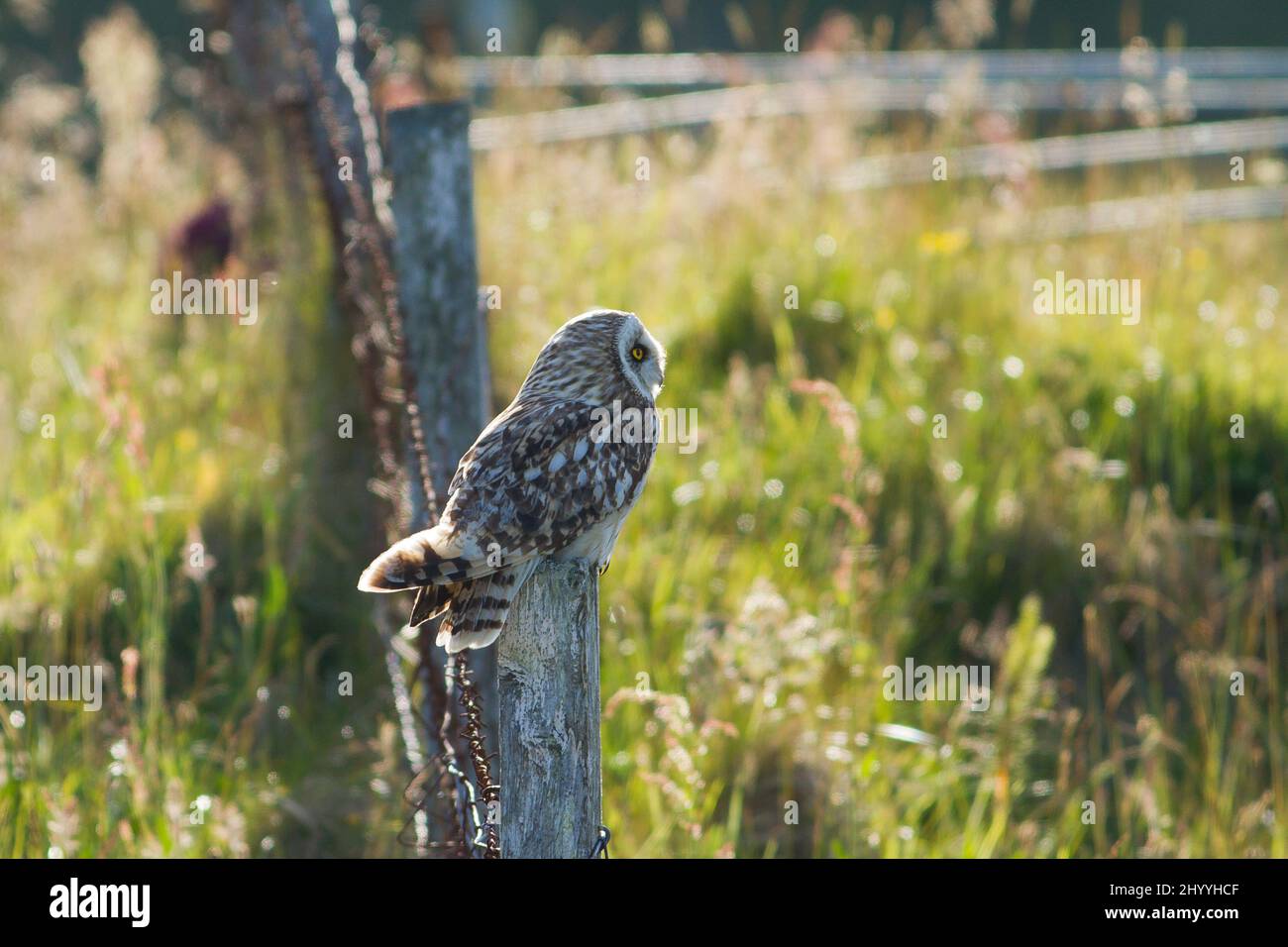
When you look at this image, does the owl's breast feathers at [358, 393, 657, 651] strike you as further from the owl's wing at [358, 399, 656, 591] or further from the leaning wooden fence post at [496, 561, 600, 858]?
the leaning wooden fence post at [496, 561, 600, 858]

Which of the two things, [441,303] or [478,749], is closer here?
[478,749]

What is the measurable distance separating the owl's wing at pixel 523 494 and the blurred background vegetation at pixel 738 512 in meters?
0.37

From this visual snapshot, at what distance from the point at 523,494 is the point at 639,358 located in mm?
499

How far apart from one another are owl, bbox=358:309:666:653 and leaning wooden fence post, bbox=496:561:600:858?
0.21m

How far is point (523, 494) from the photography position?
2502 millimetres

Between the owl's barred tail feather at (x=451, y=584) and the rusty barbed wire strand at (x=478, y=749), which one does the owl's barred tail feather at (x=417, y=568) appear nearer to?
the owl's barred tail feather at (x=451, y=584)

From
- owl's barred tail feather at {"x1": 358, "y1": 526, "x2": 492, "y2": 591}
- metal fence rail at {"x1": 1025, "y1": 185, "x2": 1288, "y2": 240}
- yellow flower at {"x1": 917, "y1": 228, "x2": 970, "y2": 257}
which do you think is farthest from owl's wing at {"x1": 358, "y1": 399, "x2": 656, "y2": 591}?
metal fence rail at {"x1": 1025, "y1": 185, "x2": 1288, "y2": 240}

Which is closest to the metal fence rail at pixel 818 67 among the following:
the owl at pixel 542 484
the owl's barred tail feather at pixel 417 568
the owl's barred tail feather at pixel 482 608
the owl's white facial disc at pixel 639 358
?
the owl's white facial disc at pixel 639 358

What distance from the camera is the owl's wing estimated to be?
7.44ft

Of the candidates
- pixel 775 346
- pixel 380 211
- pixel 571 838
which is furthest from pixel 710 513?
pixel 571 838

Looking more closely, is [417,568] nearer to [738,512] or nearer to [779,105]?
[738,512]

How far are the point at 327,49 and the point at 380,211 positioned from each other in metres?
0.98

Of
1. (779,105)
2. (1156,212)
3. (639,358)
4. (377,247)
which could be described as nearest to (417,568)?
(639,358)

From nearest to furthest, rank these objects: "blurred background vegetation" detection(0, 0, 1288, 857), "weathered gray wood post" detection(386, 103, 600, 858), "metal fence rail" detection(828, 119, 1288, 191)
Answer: "weathered gray wood post" detection(386, 103, 600, 858) < "blurred background vegetation" detection(0, 0, 1288, 857) < "metal fence rail" detection(828, 119, 1288, 191)
